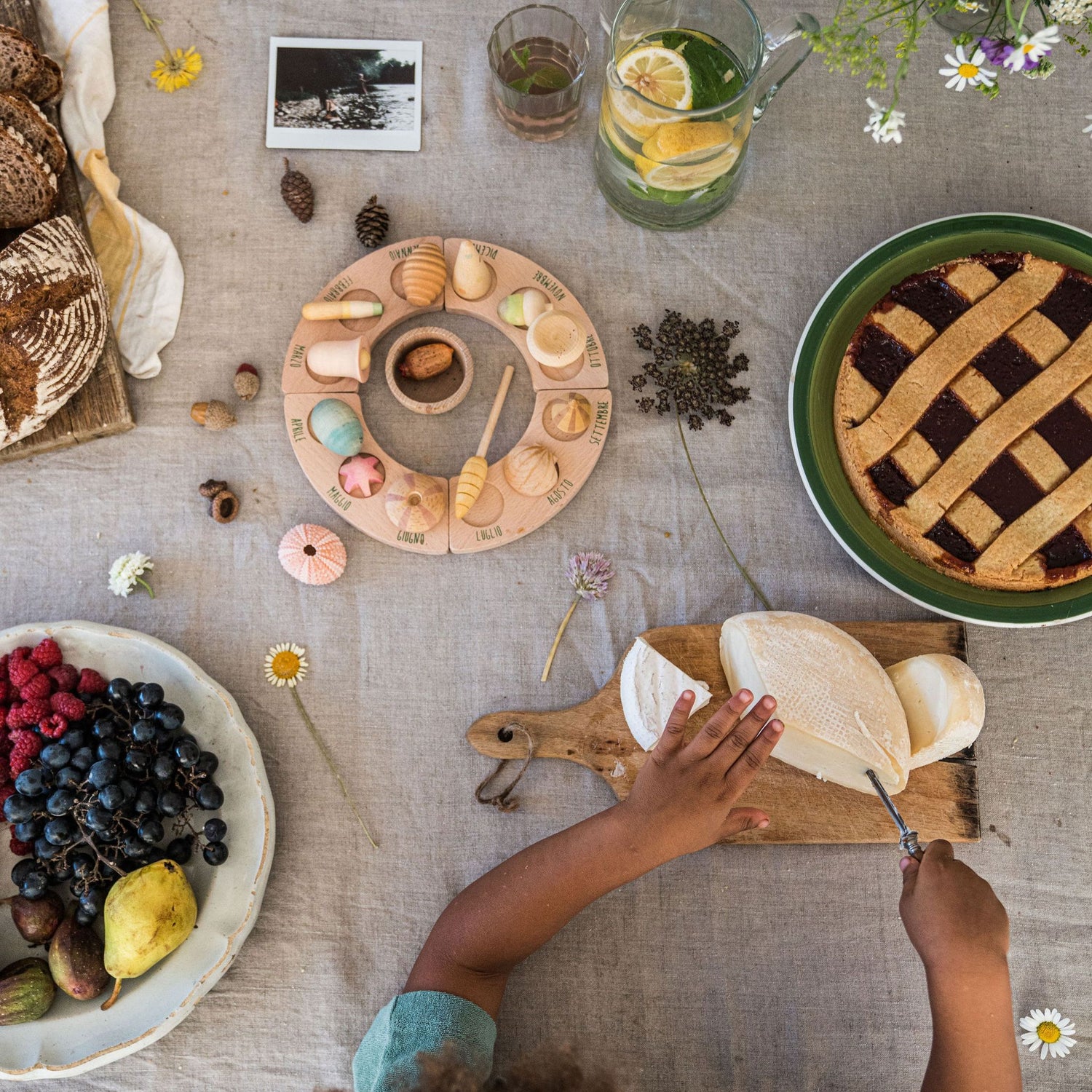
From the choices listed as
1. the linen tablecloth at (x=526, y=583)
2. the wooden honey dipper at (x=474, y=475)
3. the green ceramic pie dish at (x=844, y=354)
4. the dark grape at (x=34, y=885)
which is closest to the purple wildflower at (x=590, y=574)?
the linen tablecloth at (x=526, y=583)

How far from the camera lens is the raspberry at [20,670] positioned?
35.5 inches

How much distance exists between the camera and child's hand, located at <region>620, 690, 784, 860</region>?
2.68 ft

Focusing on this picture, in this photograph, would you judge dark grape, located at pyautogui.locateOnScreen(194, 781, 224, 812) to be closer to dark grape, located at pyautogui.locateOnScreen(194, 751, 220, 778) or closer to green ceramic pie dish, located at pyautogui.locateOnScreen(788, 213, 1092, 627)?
dark grape, located at pyautogui.locateOnScreen(194, 751, 220, 778)

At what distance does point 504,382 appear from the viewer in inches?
41.0

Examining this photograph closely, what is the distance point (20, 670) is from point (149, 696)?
15cm

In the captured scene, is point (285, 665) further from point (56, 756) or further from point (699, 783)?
point (699, 783)

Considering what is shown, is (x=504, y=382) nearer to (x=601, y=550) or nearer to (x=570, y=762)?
(x=601, y=550)

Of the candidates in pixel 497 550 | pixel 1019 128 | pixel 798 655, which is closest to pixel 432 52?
pixel 497 550

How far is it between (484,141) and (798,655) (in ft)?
2.58

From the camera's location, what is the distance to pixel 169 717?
0.90 m

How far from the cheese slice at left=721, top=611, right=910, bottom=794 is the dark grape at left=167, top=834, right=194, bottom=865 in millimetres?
657

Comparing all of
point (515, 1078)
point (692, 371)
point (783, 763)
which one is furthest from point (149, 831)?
point (692, 371)

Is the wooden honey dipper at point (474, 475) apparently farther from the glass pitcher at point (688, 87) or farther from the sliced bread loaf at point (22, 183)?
the sliced bread loaf at point (22, 183)

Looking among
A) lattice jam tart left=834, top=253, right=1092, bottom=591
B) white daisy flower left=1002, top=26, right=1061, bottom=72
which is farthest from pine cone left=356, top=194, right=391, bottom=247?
white daisy flower left=1002, top=26, right=1061, bottom=72
